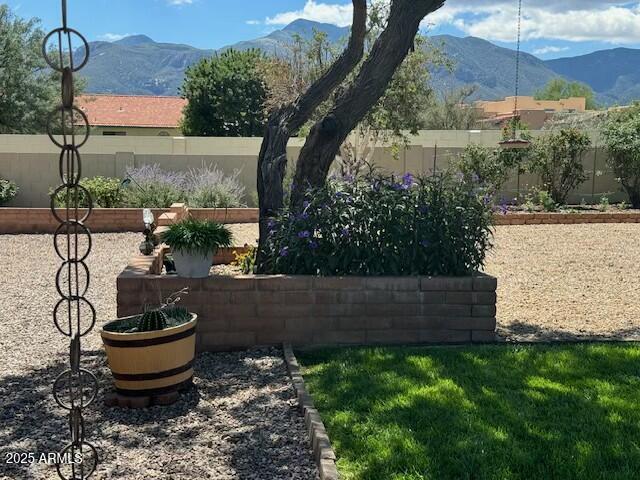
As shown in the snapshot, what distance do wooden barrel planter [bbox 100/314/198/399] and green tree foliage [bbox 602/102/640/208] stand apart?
50.5 feet

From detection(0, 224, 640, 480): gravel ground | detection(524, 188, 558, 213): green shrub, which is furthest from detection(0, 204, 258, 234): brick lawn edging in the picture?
detection(524, 188, 558, 213): green shrub

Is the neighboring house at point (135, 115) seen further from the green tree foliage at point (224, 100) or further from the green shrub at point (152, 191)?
the green shrub at point (152, 191)

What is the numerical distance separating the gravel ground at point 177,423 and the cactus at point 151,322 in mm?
497

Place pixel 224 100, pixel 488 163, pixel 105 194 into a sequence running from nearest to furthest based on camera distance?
pixel 105 194 → pixel 488 163 → pixel 224 100

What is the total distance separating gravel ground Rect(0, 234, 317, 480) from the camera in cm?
359

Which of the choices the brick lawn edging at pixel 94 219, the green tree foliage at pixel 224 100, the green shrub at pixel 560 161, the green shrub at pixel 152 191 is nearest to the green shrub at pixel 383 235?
the brick lawn edging at pixel 94 219

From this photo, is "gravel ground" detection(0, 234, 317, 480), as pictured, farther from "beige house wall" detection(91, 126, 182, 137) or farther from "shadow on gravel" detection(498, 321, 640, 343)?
"beige house wall" detection(91, 126, 182, 137)

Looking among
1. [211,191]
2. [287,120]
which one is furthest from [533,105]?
[287,120]

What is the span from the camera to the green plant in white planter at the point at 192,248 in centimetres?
565

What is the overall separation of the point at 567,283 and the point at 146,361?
5844mm

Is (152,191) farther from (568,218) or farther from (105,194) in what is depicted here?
(568,218)

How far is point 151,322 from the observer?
177 inches

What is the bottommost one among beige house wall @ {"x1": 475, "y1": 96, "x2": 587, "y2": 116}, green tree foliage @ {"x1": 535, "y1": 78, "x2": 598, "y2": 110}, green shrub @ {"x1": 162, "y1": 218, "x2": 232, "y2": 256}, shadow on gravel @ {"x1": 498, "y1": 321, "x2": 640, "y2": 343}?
shadow on gravel @ {"x1": 498, "y1": 321, "x2": 640, "y2": 343}

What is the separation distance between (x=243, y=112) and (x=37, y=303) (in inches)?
1198
